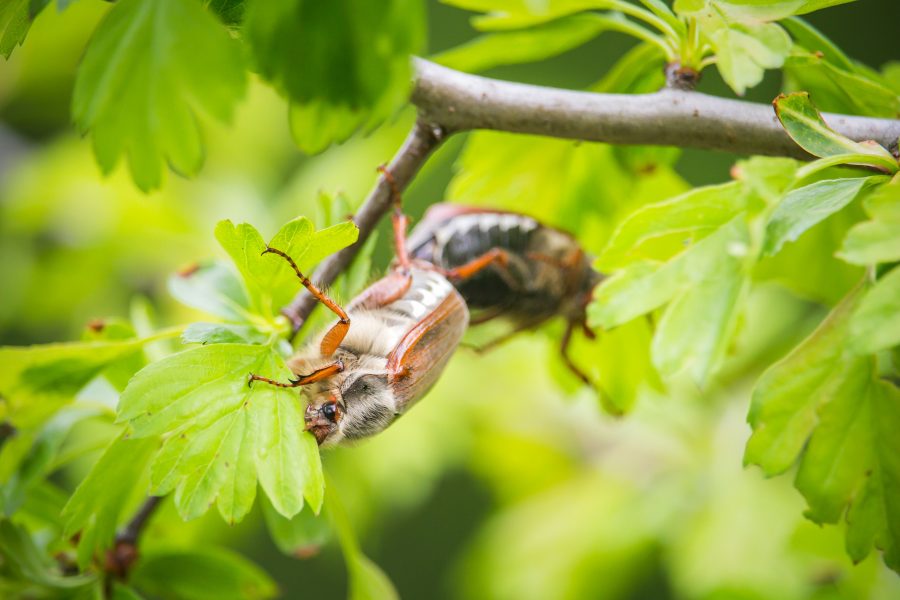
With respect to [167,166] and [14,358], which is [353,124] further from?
[14,358]

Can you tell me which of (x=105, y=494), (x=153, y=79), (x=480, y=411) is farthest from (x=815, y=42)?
(x=480, y=411)

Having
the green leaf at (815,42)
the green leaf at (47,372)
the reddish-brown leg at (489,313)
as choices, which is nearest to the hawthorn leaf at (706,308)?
the green leaf at (815,42)

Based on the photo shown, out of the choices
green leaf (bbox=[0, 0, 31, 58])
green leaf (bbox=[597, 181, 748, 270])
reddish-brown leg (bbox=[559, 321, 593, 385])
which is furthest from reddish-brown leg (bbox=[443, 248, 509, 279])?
green leaf (bbox=[0, 0, 31, 58])

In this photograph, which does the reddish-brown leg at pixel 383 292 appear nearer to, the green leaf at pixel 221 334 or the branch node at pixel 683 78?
the green leaf at pixel 221 334

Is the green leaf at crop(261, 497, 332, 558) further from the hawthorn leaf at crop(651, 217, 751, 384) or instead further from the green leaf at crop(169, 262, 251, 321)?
the hawthorn leaf at crop(651, 217, 751, 384)

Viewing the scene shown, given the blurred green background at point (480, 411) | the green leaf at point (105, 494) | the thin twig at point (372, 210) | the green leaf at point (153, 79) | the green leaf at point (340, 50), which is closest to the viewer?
the green leaf at point (340, 50)

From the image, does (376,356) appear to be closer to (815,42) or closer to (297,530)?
(297,530)
